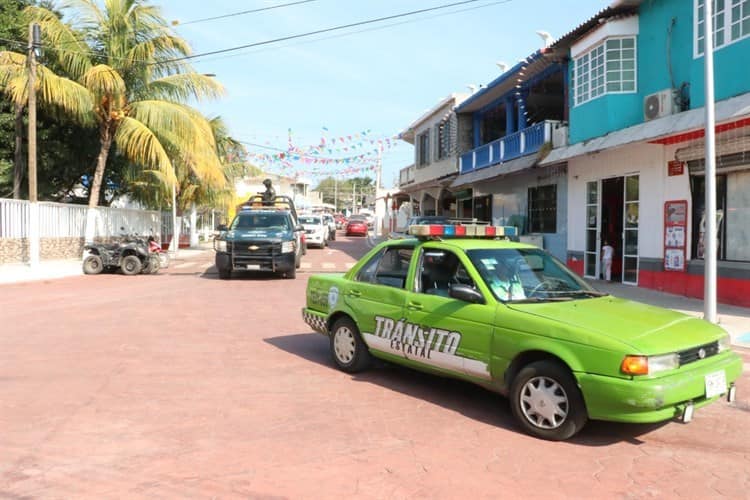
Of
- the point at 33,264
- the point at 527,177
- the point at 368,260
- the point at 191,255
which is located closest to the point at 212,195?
the point at 191,255

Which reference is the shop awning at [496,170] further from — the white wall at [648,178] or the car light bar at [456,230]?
the car light bar at [456,230]

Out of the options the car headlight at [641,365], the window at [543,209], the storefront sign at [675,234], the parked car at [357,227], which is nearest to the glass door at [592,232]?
the window at [543,209]

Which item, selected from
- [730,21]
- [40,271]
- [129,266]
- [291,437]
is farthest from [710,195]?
[40,271]

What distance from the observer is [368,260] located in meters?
6.98

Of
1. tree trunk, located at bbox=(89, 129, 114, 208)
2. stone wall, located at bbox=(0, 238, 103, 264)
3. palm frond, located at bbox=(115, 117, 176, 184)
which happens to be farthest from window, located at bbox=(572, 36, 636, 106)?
stone wall, located at bbox=(0, 238, 103, 264)

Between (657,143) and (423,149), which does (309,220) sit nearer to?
(423,149)

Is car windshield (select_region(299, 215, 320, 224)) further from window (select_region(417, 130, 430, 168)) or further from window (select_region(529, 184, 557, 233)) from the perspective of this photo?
window (select_region(529, 184, 557, 233))

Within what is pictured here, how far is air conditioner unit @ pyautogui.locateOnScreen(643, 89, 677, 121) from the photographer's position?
1325 centimetres

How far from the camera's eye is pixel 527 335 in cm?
496

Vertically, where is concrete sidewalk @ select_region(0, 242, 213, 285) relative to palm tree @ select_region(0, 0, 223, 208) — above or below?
below

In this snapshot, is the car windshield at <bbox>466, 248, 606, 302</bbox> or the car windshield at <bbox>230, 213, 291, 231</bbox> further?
the car windshield at <bbox>230, 213, 291, 231</bbox>

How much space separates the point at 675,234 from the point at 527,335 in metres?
9.97

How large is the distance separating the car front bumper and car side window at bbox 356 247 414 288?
232 cm

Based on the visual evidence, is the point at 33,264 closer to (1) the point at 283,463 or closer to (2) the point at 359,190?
(1) the point at 283,463
